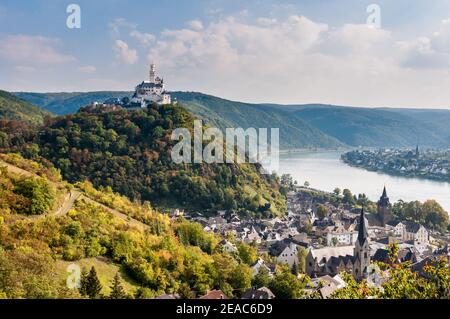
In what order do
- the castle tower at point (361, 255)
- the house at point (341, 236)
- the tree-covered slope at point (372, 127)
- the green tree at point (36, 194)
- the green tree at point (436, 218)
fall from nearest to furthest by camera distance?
the green tree at point (36, 194)
the castle tower at point (361, 255)
the house at point (341, 236)
the green tree at point (436, 218)
the tree-covered slope at point (372, 127)

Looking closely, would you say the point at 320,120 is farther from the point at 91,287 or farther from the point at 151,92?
the point at 91,287

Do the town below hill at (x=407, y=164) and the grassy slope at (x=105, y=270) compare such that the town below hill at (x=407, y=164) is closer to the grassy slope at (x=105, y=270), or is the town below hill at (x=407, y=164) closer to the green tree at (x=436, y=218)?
the green tree at (x=436, y=218)

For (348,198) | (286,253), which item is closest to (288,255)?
(286,253)

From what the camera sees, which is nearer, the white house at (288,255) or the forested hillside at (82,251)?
the forested hillside at (82,251)

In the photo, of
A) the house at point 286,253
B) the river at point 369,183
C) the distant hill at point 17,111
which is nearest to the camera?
the house at point 286,253

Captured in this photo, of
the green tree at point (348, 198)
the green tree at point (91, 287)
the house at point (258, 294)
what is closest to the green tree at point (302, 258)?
the house at point (258, 294)

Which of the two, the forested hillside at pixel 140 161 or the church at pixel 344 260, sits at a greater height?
the forested hillside at pixel 140 161

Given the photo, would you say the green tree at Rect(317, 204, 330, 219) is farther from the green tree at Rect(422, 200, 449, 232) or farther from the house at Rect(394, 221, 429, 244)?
→ the green tree at Rect(422, 200, 449, 232)
